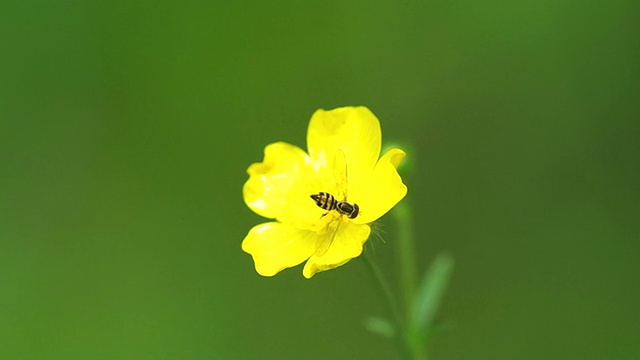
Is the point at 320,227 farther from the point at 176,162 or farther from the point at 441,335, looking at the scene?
the point at 176,162

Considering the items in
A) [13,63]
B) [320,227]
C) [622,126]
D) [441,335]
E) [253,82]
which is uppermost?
[13,63]

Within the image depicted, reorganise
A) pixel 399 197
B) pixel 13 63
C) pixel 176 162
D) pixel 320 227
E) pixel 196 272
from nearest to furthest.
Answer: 1. pixel 399 197
2. pixel 320 227
3. pixel 196 272
4. pixel 176 162
5. pixel 13 63

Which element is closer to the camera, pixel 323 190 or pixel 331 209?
pixel 331 209

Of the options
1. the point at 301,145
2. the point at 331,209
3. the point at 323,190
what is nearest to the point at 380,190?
the point at 331,209

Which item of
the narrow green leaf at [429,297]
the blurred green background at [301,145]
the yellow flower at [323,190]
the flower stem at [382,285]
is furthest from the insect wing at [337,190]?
the blurred green background at [301,145]

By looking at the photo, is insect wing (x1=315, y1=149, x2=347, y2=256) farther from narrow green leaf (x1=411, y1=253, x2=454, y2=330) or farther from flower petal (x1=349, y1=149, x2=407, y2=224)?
narrow green leaf (x1=411, y1=253, x2=454, y2=330)

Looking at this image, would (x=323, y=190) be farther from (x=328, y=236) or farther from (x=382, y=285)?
(x=382, y=285)

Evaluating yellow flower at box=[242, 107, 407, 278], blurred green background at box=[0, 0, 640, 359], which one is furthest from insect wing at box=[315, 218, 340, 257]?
blurred green background at box=[0, 0, 640, 359]

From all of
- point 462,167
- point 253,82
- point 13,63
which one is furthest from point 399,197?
point 13,63
